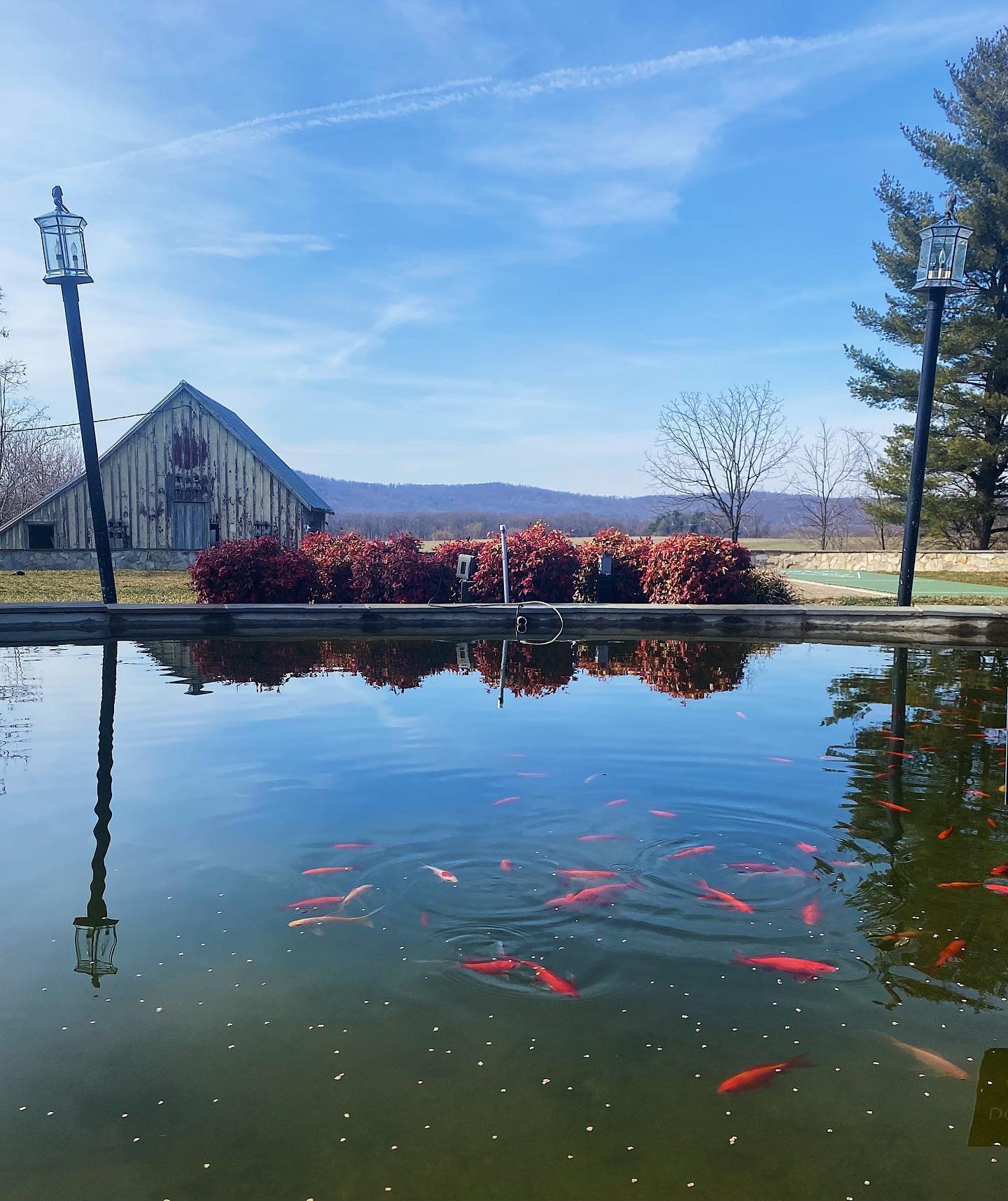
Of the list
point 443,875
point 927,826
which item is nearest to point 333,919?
point 443,875

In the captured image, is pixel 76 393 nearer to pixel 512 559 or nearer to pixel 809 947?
pixel 512 559

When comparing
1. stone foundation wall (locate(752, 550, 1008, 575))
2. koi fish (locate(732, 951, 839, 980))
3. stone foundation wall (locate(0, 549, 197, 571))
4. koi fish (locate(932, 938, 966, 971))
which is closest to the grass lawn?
stone foundation wall (locate(0, 549, 197, 571))

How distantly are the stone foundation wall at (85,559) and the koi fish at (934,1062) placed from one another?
90.2ft

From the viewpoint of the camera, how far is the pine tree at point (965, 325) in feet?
81.4

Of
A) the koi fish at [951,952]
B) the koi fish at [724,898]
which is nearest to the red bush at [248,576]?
the koi fish at [724,898]

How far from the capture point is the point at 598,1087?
2.53 meters

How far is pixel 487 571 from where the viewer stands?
1421cm

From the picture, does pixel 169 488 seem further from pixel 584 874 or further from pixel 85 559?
pixel 584 874

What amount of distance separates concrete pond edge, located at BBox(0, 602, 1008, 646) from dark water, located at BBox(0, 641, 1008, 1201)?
526 cm

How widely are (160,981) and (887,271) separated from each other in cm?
2887

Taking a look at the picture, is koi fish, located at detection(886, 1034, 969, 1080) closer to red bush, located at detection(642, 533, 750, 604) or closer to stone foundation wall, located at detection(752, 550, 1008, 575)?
red bush, located at detection(642, 533, 750, 604)

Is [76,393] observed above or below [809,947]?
above

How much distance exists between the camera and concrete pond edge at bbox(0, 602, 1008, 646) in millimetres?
11562

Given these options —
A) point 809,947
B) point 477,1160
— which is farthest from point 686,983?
point 477,1160
